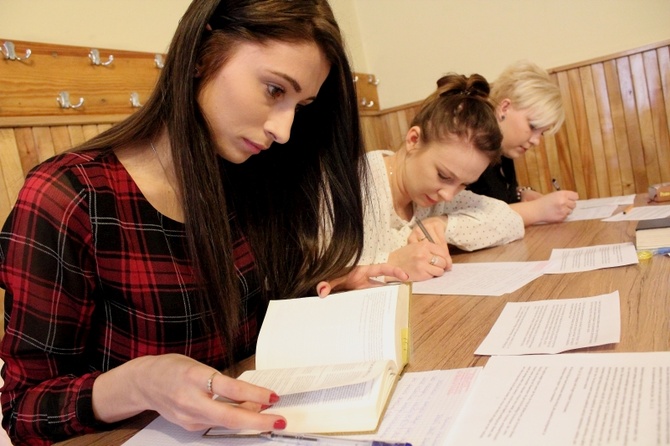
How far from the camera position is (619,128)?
2729 mm

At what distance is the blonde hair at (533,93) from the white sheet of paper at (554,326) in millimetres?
1336

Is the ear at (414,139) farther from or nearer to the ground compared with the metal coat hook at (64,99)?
nearer to the ground

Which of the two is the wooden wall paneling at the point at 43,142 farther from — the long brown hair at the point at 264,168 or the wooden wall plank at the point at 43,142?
the long brown hair at the point at 264,168

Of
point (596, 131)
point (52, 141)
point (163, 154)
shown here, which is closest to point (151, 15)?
point (52, 141)

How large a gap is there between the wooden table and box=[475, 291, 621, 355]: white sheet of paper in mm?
15

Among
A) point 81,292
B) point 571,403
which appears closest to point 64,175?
point 81,292

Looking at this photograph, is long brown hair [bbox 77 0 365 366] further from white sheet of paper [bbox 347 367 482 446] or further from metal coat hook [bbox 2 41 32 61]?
metal coat hook [bbox 2 41 32 61]

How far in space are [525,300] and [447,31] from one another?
239 cm

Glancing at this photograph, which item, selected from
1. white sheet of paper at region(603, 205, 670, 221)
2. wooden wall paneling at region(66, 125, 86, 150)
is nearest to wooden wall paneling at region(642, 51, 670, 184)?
white sheet of paper at region(603, 205, 670, 221)

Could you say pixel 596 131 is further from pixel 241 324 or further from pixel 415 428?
pixel 415 428

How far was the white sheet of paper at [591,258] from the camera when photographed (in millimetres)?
1074

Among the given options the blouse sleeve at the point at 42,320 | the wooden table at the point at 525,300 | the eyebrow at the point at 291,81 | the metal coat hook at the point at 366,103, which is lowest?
the wooden table at the point at 525,300

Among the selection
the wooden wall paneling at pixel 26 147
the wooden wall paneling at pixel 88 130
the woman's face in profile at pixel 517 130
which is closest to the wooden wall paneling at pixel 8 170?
the wooden wall paneling at pixel 26 147

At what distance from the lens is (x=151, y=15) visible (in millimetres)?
2016
